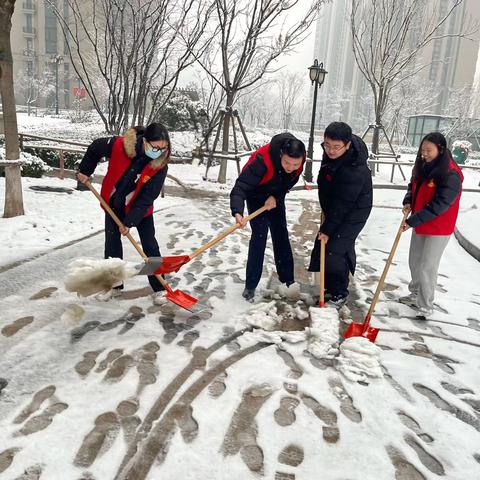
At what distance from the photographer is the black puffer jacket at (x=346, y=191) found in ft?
11.1

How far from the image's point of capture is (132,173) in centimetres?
340

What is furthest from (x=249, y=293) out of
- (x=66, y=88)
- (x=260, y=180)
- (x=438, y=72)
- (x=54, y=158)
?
(x=438, y=72)

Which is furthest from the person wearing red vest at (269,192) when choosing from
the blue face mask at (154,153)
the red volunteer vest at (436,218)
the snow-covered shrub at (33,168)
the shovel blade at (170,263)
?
the snow-covered shrub at (33,168)

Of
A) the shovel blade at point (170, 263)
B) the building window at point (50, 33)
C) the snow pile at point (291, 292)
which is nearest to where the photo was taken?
the shovel blade at point (170, 263)

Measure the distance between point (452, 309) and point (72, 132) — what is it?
2160 centimetres

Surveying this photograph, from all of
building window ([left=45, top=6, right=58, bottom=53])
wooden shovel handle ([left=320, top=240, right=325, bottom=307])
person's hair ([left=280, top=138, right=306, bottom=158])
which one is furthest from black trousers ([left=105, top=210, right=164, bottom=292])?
building window ([left=45, top=6, right=58, bottom=53])

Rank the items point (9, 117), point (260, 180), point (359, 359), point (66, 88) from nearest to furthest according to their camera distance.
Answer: point (359, 359), point (260, 180), point (9, 117), point (66, 88)

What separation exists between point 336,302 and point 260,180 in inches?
51.0

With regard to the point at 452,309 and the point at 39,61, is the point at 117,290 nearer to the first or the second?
the point at 452,309

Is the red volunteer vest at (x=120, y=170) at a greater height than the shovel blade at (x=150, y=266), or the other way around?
the red volunteer vest at (x=120, y=170)

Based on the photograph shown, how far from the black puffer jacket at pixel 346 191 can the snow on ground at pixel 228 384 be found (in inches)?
29.5

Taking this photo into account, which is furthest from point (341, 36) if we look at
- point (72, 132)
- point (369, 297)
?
point (369, 297)

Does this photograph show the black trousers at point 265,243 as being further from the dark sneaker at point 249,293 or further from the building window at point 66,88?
the building window at point 66,88

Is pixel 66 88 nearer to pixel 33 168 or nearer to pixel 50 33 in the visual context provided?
pixel 50 33
